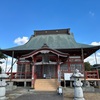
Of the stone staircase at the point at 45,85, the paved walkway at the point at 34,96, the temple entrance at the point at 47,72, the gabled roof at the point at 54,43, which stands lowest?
the paved walkway at the point at 34,96

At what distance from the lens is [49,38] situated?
18891mm

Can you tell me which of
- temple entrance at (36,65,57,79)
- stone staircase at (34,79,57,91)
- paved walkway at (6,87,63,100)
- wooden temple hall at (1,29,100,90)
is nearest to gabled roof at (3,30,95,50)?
wooden temple hall at (1,29,100,90)

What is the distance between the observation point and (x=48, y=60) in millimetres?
14242

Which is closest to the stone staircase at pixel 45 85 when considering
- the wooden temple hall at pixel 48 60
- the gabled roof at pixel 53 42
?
the wooden temple hall at pixel 48 60

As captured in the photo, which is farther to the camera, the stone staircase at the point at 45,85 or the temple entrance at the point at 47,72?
the temple entrance at the point at 47,72

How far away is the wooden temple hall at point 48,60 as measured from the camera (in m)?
13.0

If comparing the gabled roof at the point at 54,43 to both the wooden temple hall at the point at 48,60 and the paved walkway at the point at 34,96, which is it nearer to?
the wooden temple hall at the point at 48,60

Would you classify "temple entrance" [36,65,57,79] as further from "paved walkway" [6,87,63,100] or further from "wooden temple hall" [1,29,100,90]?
"paved walkway" [6,87,63,100]

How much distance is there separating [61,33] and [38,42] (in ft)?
14.9

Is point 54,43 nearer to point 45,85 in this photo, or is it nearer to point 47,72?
point 47,72

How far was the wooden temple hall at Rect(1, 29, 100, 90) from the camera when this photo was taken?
12969 millimetres

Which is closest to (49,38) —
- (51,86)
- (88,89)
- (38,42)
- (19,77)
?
(38,42)

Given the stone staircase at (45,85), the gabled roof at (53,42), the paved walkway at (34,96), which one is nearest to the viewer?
the paved walkway at (34,96)

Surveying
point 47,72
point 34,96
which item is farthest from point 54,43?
point 34,96
